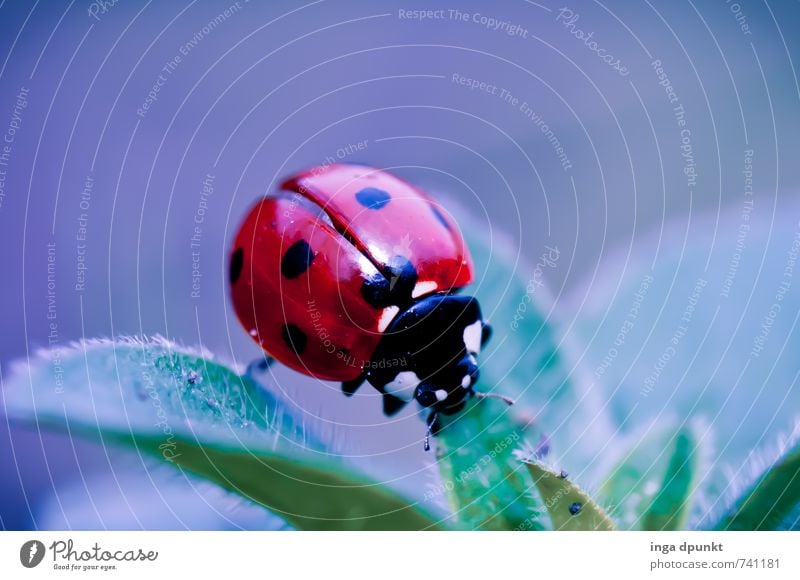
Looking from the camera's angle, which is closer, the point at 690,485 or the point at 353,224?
the point at 353,224

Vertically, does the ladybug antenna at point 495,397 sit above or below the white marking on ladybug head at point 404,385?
below

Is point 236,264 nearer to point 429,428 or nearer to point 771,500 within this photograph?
point 429,428

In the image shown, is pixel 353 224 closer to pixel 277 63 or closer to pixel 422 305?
pixel 422 305

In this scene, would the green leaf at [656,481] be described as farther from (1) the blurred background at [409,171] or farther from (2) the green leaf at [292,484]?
(2) the green leaf at [292,484]

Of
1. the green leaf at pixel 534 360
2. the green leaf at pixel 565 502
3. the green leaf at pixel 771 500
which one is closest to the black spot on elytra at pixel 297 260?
the green leaf at pixel 534 360
